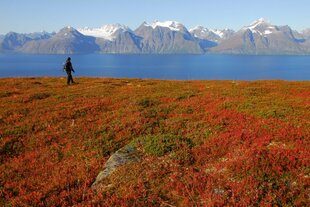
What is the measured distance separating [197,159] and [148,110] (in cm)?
987

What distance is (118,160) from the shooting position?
14.8m

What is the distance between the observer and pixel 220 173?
41.5 feet

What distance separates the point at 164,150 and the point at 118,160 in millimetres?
2296

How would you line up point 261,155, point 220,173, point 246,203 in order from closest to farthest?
point 246,203 < point 220,173 < point 261,155

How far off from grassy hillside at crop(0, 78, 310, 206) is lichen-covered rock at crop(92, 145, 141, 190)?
396 millimetres

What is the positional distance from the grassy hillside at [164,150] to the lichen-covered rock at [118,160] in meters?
0.40

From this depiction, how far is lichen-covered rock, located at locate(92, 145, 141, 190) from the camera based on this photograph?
13.6 metres

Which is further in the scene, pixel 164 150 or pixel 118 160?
pixel 164 150

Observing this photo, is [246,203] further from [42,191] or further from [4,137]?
[4,137]

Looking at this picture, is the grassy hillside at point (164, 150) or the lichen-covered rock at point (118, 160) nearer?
the grassy hillside at point (164, 150)

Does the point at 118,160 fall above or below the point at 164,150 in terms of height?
below

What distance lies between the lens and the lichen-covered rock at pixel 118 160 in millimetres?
13595

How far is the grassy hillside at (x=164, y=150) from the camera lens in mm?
11469

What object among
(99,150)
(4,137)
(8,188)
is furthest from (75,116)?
(8,188)
